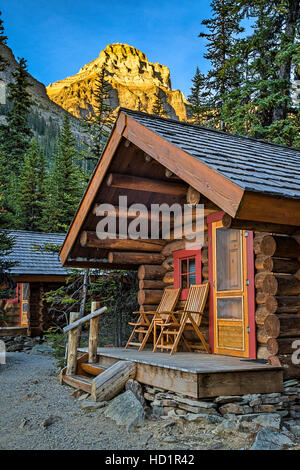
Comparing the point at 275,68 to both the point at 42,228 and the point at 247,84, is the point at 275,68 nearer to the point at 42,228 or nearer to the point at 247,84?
the point at 247,84

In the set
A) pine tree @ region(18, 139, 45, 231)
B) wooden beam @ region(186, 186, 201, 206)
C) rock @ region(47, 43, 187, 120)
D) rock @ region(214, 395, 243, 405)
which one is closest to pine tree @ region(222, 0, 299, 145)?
wooden beam @ region(186, 186, 201, 206)

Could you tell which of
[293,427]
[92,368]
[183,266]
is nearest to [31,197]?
[183,266]

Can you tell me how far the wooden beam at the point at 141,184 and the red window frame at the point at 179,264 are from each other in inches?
56.4

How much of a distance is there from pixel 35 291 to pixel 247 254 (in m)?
11.1

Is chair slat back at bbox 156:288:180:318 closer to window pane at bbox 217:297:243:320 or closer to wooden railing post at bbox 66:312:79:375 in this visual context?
window pane at bbox 217:297:243:320

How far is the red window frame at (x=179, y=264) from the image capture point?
7.81 metres

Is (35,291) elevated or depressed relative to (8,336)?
elevated

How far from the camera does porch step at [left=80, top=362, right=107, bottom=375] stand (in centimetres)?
711

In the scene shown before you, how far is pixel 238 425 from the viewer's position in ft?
14.6

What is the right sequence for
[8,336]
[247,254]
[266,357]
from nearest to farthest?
[266,357] < [247,254] < [8,336]

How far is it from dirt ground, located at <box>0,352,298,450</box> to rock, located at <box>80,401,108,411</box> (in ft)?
0.25

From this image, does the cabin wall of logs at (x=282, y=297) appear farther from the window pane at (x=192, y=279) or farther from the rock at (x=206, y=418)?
the window pane at (x=192, y=279)

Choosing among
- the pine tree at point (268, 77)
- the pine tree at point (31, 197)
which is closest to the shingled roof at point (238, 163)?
the pine tree at point (268, 77)

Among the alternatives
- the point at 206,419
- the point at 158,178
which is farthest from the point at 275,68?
the point at 206,419
